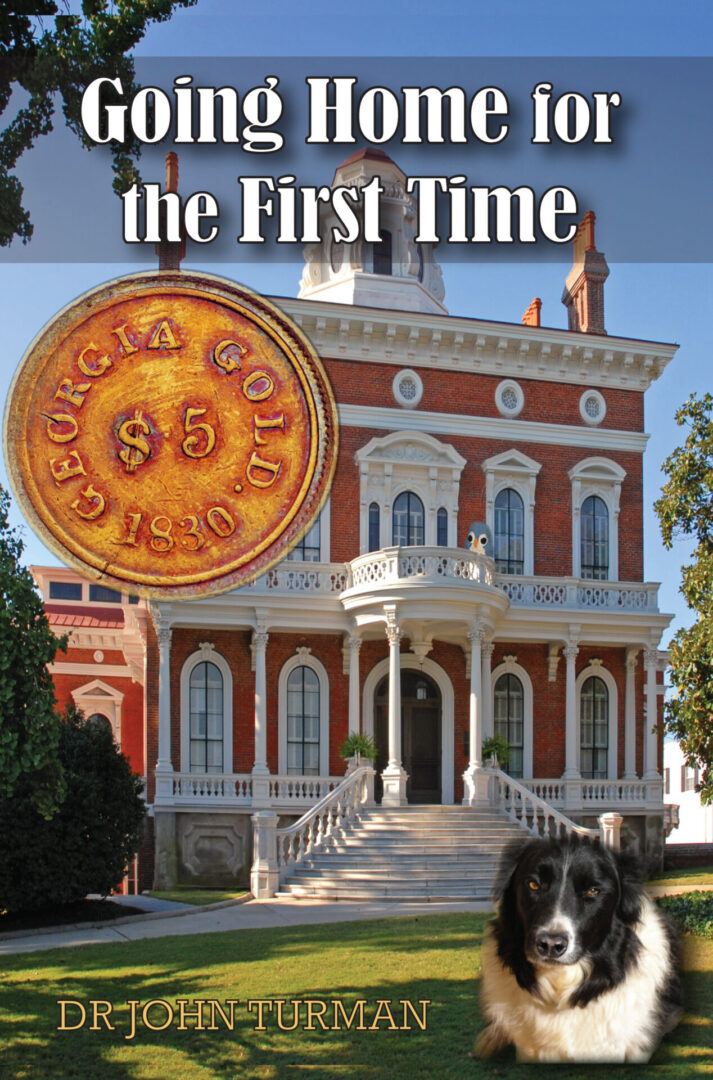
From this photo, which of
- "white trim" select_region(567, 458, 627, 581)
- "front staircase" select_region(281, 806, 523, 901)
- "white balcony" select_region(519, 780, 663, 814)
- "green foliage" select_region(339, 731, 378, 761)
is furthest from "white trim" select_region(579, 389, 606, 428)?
"front staircase" select_region(281, 806, 523, 901)

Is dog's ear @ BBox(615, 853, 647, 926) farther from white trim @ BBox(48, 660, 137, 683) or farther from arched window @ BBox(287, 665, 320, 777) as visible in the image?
white trim @ BBox(48, 660, 137, 683)

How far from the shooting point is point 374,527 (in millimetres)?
26156

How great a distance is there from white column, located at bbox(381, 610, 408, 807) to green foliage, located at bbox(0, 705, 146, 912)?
676cm

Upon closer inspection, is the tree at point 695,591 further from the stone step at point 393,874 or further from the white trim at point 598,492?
the white trim at point 598,492

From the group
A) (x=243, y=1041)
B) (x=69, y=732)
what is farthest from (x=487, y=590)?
(x=243, y=1041)

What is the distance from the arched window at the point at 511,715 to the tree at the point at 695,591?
11247mm

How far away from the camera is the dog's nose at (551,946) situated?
306cm

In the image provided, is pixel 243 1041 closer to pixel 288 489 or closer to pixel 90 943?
pixel 288 489

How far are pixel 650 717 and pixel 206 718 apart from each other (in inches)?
396

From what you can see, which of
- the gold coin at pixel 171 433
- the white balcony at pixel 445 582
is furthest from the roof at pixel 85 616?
the gold coin at pixel 171 433

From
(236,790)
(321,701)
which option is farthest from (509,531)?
(236,790)

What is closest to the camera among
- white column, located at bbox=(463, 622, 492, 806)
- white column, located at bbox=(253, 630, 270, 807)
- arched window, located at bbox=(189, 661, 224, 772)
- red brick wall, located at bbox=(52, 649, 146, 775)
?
white column, located at bbox=(463, 622, 492, 806)

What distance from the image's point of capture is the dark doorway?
25.8 metres

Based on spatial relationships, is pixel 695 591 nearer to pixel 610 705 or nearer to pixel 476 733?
pixel 476 733
